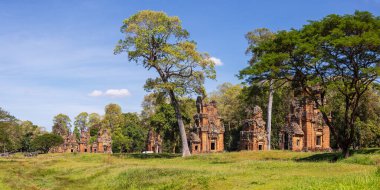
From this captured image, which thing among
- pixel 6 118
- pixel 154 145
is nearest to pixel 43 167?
pixel 154 145

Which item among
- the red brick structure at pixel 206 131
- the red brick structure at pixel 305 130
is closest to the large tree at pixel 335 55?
the red brick structure at pixel 305 130

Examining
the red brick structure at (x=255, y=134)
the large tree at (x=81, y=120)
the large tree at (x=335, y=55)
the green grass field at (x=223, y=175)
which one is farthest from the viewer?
the large tree at (x=81, y=120)

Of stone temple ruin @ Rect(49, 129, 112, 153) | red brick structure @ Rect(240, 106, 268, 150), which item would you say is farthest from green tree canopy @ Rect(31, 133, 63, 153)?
red brick structure @ Rect(240, 106, 268, 150)

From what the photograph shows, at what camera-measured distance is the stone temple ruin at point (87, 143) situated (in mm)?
72562

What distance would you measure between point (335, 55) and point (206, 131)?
84.1ft

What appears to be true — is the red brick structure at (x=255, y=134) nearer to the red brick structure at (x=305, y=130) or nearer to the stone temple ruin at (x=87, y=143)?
the red brick structure at (x=305, y=130)

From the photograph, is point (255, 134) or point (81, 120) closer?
point (255, 134)

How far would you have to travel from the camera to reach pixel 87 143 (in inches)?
3238

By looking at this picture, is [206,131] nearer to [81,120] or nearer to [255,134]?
[255,134]

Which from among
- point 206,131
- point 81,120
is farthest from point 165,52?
point 81,120

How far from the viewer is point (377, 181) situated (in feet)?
42.3

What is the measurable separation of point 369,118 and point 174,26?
89.8ft

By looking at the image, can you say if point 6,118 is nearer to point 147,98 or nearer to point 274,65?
point 147,98

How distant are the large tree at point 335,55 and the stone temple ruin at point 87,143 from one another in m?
48.4
